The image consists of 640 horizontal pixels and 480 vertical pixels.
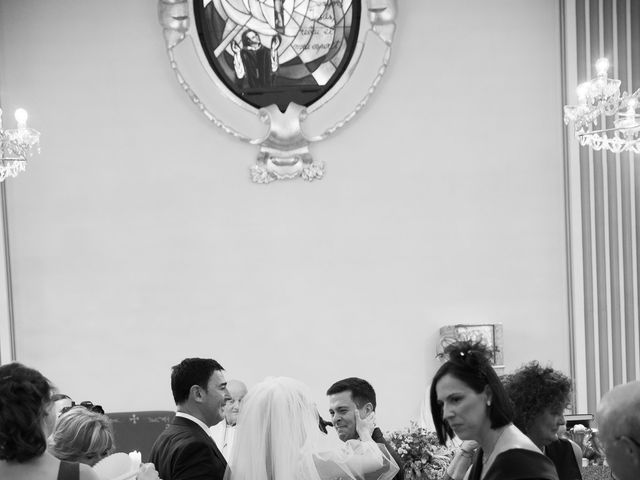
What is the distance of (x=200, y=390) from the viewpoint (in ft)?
13.2

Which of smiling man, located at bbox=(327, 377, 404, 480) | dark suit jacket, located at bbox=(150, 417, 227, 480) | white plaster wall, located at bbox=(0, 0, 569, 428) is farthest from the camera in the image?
white plaster wall, located at bbox=(0, 0, 569, 428)

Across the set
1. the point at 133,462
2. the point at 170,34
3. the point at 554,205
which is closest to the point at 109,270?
the point at 170,34

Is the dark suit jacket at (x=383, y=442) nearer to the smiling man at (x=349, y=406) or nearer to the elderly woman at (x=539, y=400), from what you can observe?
the smiling man at (x=349, y=406)

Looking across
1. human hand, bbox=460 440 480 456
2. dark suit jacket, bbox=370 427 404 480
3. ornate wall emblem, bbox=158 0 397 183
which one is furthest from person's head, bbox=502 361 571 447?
ornate wall emblem, bbox=158 0 397 183

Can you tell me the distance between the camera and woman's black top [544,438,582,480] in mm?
3559

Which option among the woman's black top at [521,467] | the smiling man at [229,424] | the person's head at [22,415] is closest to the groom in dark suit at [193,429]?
the person's head at [22,415]

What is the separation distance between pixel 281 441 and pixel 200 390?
A: 737 mm

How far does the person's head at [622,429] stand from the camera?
71.0 inches

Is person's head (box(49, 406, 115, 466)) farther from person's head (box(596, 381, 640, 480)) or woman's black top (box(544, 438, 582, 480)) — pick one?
person's head (box(596, 381, 640, 480))

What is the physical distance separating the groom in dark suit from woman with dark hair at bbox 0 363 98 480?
1000mm

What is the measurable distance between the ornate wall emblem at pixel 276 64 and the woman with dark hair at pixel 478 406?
553 centimetres

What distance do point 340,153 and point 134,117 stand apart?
1.80m

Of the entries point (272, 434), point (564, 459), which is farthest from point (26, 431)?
point (564, 459)

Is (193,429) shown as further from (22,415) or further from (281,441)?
(22,415)
